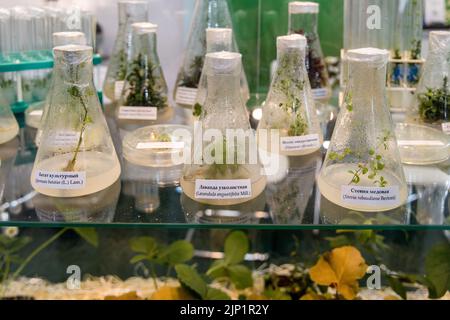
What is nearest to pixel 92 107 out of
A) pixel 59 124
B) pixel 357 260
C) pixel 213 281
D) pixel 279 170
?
pixel 59 124

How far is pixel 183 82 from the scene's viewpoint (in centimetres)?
126

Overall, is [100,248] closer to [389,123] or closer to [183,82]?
[183,82]

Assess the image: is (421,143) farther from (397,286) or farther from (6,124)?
(6,124)

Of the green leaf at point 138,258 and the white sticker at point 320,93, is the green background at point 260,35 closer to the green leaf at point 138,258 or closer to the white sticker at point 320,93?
the white sticker at point 320,93

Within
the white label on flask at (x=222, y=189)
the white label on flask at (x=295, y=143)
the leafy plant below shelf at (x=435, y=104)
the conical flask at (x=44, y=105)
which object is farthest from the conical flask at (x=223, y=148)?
the leafy plant below shelf at (x=435, y=104)

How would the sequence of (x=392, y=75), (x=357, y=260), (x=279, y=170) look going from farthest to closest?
(x=392, y=75) → (x=357, y=260) → (x=279, y=170)

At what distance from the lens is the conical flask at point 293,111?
986 mm

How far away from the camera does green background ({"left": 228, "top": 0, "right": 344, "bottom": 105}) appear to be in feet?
4.46

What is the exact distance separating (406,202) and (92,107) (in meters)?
0.49

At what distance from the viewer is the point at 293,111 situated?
0.99 meters

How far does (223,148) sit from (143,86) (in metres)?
0.40

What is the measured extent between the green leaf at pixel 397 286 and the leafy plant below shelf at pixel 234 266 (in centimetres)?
27

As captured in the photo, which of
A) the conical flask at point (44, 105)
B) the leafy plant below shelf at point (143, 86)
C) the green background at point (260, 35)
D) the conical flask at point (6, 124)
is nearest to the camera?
the conical flask at point (44, 105)

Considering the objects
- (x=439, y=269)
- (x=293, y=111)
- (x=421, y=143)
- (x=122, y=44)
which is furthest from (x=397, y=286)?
(x=122, y=44)
